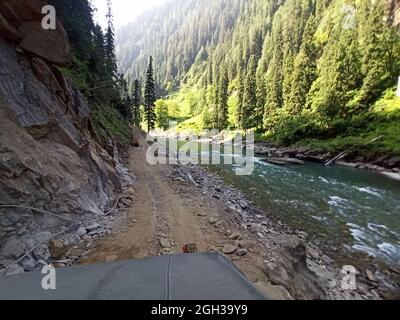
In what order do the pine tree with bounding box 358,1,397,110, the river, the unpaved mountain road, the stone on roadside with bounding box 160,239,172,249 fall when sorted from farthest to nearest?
the pine tree with bounding box 358,1,397,110 → the river → the stone on roadside with bounding box 160,239,172,249 → the unpaved mountain road

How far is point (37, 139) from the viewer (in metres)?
9.23

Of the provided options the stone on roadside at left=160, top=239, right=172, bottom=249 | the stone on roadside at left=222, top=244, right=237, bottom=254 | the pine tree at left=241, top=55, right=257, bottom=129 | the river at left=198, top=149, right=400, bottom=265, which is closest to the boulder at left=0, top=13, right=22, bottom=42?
the stone on roadside at left=160, top=239, right=172, bottom=249

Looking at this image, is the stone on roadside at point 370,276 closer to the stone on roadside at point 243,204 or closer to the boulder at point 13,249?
the stone on roadside at point 243,204

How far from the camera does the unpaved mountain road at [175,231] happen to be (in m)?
7.62

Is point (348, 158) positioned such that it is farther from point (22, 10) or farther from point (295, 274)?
point (22, 10)

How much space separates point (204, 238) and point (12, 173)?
6.19 m

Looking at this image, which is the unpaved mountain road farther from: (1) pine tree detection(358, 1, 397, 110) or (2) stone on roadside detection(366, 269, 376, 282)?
(1) pine tree detection(358, 1, 397, 110)

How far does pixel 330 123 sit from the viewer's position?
40.7 meters

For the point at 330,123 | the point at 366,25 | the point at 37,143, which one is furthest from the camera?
the point at 366,25

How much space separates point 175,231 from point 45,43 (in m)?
9.14

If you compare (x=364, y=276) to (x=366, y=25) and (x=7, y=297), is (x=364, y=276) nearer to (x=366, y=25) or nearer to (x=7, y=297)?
(x=7, y=297)

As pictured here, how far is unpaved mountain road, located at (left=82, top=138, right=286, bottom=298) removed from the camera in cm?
762

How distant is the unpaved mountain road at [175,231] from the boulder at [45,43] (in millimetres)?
7117

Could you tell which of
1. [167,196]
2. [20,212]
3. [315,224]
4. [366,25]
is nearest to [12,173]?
[20,212]
